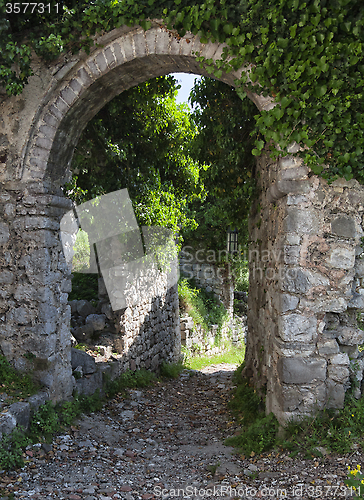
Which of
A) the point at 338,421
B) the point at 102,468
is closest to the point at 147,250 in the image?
the point at 102,468

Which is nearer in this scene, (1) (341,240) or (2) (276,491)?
(2) (276,491)

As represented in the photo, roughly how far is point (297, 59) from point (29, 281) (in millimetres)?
3366

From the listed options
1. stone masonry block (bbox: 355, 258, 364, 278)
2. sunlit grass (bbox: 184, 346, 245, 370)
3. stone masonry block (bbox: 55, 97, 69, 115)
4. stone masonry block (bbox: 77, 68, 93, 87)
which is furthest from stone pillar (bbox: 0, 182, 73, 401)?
sunlit grass (bbox: 184, 346, 245, 370)

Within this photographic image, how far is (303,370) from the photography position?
333 cm

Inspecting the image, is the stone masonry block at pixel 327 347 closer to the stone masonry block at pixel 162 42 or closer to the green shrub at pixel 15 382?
the green shrub at pixel 15 382

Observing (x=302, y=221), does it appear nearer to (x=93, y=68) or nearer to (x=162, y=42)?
(x=162, y=42)

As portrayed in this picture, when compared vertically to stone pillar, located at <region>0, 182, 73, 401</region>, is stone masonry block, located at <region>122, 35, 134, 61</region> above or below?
above

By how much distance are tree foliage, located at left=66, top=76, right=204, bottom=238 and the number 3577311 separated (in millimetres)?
1387

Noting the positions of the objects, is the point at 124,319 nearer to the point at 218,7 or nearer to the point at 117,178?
the point at 117,178

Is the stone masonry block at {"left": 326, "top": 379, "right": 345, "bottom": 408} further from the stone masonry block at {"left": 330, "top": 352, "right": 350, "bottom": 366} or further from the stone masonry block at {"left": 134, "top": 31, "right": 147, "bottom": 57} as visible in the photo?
the stone masonry block at {"left": 134, "top": 31, "right": 147, "bottom": 57}

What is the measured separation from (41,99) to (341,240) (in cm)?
329

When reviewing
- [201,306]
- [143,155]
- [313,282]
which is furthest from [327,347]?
[201,306]

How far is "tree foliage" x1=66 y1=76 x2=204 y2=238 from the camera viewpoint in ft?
18.2

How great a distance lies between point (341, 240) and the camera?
3379 millimetres
